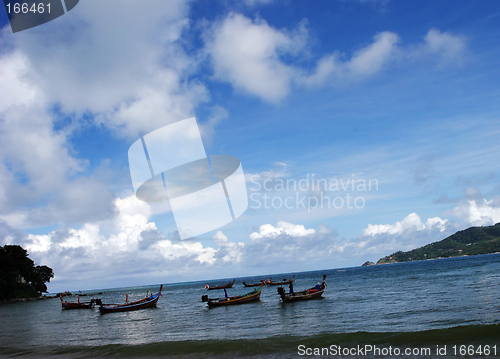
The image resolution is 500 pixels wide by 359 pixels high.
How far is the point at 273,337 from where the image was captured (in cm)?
1798

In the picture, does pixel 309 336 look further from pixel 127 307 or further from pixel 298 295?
pixel 127 307

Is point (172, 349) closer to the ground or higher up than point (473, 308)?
higher up

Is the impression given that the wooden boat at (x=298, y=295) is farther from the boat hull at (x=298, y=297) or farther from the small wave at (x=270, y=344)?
the small wave at (x=270, y=344)

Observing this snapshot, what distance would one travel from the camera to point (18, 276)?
81125mm

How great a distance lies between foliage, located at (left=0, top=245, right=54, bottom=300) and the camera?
7062 centimetres

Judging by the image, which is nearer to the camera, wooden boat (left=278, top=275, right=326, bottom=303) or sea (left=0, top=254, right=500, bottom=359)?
sea (left=0, top=254, right=500, bottom=359)

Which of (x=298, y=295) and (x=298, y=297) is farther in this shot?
(x=298, y=295)

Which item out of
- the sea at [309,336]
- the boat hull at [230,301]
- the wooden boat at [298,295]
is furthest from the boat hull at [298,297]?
the sea at [309,336]

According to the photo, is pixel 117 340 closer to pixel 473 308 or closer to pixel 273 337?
pixel 273 337

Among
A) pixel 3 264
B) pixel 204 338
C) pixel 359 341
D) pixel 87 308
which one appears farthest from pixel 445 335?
pixel 3 264

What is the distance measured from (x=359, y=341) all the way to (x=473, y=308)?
1210 centimetres

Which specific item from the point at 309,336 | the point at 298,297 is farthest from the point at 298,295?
the point at 309,336

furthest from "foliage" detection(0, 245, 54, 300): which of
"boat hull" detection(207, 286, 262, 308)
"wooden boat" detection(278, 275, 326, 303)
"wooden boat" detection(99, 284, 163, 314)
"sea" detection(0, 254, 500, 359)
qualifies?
"wooden boat" detection(278, 275, 326, 303)

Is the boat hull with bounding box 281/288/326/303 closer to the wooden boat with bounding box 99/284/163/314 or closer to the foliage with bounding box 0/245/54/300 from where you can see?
the wooden boat with bounding box 99/284/163/314
